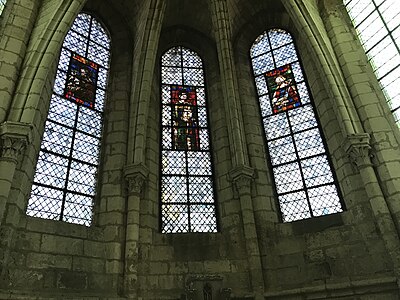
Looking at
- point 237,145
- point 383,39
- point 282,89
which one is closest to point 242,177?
point 237,145

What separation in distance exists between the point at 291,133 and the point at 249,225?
9.07 ft

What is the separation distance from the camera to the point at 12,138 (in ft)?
20.6

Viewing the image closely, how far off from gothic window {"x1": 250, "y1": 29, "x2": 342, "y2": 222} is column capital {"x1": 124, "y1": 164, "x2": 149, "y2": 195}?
3216 mm

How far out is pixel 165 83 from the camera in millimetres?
10742

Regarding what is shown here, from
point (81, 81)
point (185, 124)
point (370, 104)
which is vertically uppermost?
point (81, 81)

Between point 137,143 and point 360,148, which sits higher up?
point 137,143

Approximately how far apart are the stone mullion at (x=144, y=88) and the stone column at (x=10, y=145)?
255 centimetres

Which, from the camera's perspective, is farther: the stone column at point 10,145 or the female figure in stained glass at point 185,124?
the female figure in stained glass at point 185,124

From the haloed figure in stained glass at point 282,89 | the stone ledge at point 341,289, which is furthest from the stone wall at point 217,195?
the haloed figure in stained glass at point 282,89

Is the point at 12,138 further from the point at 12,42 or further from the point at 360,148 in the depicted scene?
the point at 360,148

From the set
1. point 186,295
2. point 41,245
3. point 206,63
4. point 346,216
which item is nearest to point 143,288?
point 186,295

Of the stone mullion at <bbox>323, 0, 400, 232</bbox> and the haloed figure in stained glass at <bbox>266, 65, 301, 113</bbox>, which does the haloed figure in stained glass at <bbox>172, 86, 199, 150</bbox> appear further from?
the stone mullion at <bbox>323, 0, 400, 232</bbox>

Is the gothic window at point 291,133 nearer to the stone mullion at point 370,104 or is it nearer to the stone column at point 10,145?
the stone mullion at point 370,104

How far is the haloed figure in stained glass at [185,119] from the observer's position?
9.72 metres
